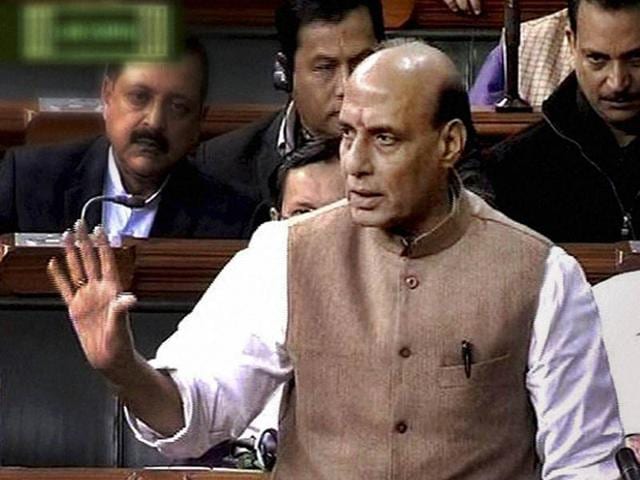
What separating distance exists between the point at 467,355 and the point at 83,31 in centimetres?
53

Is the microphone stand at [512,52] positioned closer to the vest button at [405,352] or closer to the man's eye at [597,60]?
the man's eye at [597,60]

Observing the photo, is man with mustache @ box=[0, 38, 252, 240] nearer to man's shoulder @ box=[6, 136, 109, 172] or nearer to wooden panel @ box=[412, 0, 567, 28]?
man's shoulder @ box=[6, 136, 109, 172]

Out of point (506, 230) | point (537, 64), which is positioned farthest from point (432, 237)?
point (537, 64)

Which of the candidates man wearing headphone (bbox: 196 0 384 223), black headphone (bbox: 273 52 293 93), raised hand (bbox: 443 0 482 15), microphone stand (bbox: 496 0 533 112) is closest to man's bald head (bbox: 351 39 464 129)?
man wearing headphone (bbox: 196 0 384 223)

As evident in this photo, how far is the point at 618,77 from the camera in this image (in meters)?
3.12

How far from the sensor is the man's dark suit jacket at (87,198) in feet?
10.4

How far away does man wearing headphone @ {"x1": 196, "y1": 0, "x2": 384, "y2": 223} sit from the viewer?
10.3ft

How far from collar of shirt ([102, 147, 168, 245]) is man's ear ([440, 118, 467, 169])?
1.10 meters

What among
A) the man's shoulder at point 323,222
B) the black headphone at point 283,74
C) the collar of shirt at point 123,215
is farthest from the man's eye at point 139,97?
the man's shoulder at point 323,222

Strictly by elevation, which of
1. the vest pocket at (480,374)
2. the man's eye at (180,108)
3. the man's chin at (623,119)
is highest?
the man's eye at (180,108)

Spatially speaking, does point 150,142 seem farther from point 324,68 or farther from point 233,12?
point 233,12

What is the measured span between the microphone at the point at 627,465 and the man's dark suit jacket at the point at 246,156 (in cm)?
130

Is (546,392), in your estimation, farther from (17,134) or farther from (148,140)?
(17,134)

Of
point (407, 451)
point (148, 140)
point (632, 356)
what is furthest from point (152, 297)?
point (407, 451)
